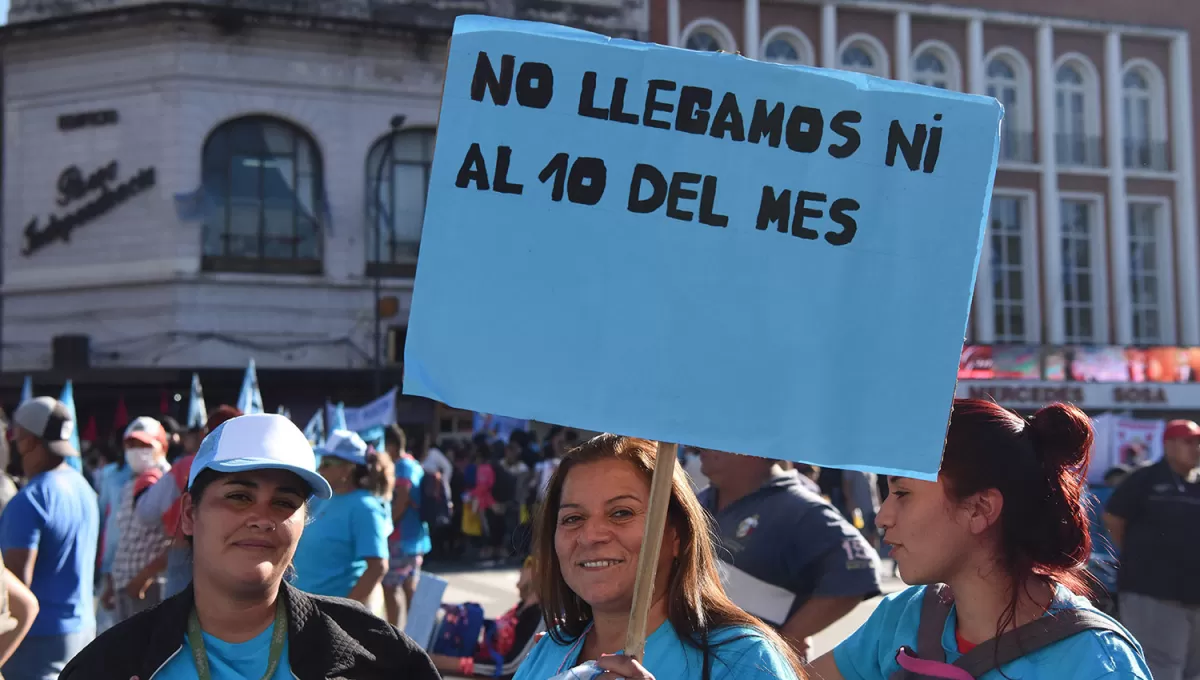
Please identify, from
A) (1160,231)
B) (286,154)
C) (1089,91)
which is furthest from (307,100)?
(1160,231)

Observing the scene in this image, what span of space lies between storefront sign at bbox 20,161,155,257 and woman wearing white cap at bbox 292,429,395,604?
20928 millimetres

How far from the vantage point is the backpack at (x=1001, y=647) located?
232 centimetres

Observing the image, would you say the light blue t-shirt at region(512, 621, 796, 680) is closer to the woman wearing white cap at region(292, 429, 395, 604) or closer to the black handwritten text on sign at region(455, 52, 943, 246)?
the black handwritten text on sign at region(455, 52, 943, 246)

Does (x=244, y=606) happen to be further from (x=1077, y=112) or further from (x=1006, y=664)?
(x=1077, y=112)

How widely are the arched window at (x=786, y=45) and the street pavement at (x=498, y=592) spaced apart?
18052mm

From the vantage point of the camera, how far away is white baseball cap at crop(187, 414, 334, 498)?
2637 mm

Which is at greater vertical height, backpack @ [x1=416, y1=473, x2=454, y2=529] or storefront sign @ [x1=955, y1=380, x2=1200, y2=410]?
storefront sign @ [x1=955, y1=380, x2=1200, y2=410]

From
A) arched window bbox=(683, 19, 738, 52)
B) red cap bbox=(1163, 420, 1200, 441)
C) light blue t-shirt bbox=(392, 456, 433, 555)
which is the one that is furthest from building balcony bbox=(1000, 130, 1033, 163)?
red cap bbox=(1163, 420, 1200, 441)

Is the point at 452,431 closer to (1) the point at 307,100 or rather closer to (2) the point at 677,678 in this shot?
(1) the point at 307,100

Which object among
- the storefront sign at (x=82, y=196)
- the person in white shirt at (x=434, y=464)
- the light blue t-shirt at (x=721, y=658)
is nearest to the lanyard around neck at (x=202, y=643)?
the light blue t-shirt at (x=721, y=658)

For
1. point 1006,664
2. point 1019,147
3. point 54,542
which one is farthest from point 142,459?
A: point 1019,147

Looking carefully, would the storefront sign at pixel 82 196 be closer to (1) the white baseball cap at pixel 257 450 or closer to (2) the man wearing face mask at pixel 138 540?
(2) the man wearing face mask at pixel 138 540

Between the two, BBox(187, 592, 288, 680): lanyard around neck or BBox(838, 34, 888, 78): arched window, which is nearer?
BBox(187, 592, 288, 680): lanyard around neck

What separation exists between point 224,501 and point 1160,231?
35.2 m
